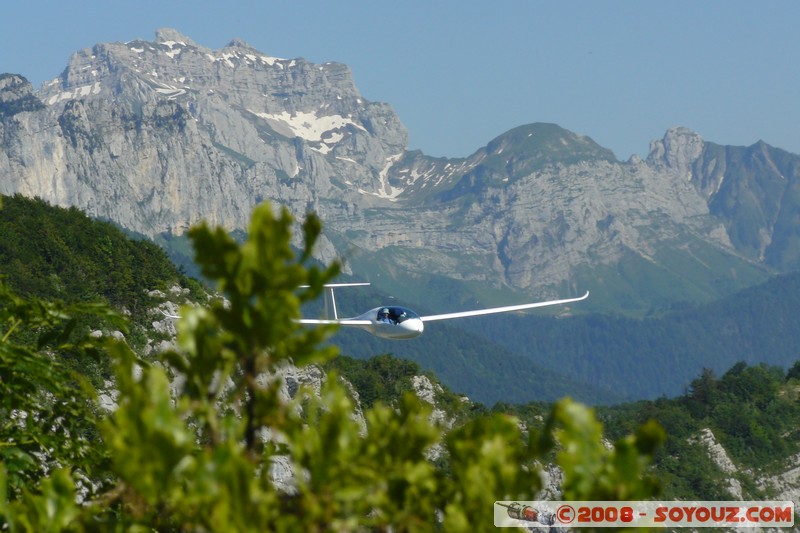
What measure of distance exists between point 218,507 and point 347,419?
102 centimetres

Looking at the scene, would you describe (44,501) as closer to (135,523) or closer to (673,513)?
(135,523)

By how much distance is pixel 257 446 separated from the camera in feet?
25.4

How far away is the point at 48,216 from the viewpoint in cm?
16238

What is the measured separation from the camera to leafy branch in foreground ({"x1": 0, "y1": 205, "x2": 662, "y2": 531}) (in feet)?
21.0

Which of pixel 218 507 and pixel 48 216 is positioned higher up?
Result: pixel 48 216

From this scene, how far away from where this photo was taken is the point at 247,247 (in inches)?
269

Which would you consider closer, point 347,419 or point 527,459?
point 347,419

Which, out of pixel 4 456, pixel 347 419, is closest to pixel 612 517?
pixel 347 419

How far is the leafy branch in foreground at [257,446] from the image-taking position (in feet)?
21.0

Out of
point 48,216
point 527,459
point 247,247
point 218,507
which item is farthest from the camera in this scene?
point 48,216

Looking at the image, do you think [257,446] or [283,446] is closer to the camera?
[257,446]

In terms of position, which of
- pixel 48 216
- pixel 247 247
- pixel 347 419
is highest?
pixel 48 216

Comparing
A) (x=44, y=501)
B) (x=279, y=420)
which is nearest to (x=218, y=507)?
(x=279, y=420)

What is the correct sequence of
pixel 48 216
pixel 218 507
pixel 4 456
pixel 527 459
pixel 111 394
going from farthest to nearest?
pixel 48 216
pixel 111 394
pixel 4 456
pixel 527 459
pixel 218 507
